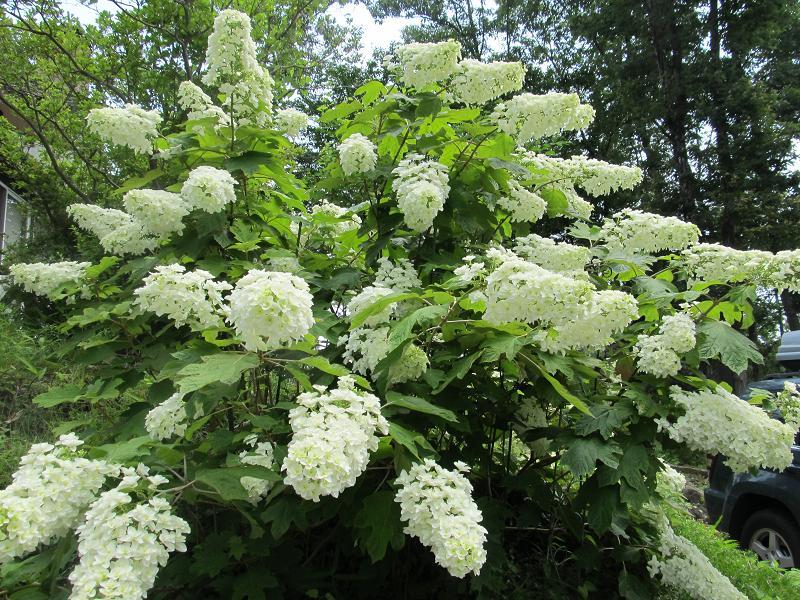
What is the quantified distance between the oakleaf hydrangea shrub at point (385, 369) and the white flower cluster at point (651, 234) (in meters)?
0.01

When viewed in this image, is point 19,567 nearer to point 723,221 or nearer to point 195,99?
point 195,99

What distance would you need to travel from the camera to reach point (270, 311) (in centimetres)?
196

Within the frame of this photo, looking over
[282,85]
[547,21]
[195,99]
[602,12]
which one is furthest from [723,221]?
[195,99]

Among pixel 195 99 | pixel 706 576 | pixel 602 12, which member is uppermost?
pixel 602 12

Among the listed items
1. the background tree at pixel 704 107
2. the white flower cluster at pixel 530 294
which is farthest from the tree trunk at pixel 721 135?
the white flower cluster at pixel 530 294

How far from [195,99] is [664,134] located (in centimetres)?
1942

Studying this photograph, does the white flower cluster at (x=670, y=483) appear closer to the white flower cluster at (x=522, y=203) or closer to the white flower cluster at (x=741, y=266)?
the white flower cluster at (x=741, y=266)

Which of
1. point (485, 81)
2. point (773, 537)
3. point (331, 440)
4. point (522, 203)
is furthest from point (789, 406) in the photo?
point (773, 537)

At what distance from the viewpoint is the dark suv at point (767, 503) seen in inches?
206

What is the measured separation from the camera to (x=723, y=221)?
17.6 metres

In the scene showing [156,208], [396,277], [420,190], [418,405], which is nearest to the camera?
[418,405]

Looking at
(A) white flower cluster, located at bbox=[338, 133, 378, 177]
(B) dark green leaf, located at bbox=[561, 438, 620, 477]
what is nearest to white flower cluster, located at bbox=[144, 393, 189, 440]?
(A) white flower cluster, located at bbox=[338, 133, 378, 177]

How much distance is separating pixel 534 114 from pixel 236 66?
175 centimetres

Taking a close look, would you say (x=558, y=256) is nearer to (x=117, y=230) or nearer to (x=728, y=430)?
(x=728, y=430)
